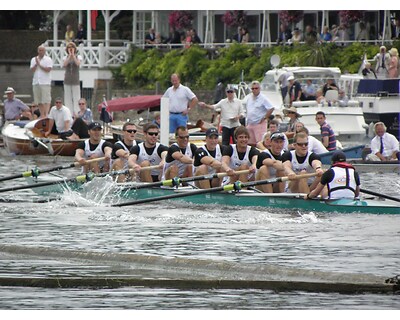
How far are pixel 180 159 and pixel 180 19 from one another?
29049mm

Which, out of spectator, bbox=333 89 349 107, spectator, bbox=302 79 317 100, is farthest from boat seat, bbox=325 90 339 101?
spectator, bbox=302 79 317 100

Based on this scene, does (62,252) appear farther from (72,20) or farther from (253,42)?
(72,20)

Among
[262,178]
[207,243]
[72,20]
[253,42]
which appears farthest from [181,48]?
[207,243]

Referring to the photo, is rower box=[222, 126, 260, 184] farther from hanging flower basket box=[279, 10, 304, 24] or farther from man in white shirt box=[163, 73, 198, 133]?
hanging flower basket box=[279, 10, 304, 24]

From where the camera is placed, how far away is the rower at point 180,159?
20109mm

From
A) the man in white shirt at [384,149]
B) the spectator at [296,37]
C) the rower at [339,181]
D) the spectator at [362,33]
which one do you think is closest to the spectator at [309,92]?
the spectator at [362,33]

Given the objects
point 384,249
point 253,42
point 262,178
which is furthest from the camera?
point 253,42

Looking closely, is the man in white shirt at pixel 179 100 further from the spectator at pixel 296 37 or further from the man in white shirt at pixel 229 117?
the spectator at pixel 296 37

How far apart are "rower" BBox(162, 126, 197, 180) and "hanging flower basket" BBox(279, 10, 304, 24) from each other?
24325mm

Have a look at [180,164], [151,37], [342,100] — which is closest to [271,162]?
[180,164]

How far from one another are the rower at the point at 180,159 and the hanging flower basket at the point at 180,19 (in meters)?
28.2

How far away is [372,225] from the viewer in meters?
17.0

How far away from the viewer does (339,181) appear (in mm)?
17875
